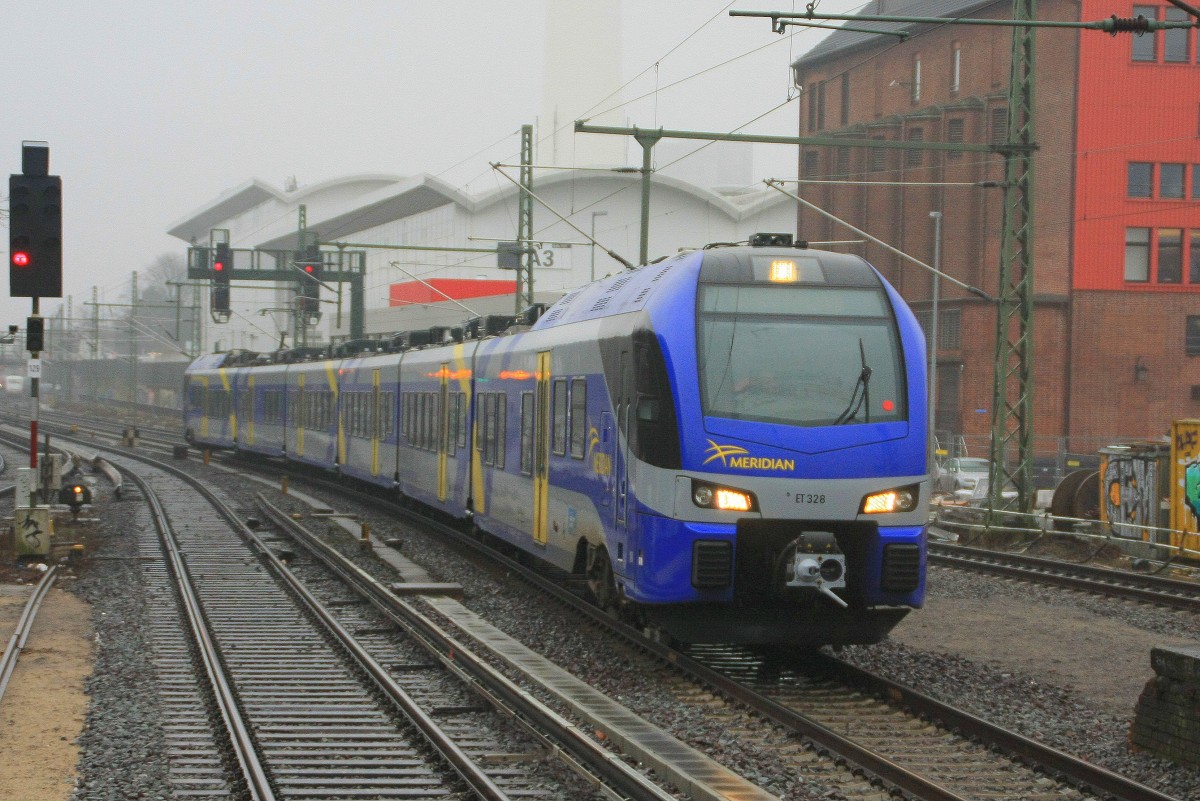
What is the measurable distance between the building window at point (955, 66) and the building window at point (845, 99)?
23.1ft

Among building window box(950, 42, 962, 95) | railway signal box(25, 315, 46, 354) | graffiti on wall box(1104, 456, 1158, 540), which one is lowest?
graffiti on wall box(1104, 456, 1158, 540)

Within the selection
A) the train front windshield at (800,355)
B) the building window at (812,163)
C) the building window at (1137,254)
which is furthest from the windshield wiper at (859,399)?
the building window at (812,163)

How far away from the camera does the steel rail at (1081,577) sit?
16.6m

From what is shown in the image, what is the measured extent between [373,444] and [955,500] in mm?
15702

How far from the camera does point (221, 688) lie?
36.6 feet

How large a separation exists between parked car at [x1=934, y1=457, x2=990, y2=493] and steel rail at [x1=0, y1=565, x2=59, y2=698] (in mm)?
25928

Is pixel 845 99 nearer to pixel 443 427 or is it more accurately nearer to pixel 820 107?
pixel 820 107

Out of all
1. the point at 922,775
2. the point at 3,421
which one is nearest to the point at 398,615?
the point at 922,775

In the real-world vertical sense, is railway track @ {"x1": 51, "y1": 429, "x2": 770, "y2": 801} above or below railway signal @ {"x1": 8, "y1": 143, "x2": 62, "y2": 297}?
below

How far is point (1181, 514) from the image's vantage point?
70.9 feet

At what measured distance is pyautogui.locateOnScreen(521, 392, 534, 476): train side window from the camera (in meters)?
15.8

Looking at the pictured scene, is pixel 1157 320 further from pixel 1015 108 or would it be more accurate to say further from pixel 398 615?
pixel 398 615

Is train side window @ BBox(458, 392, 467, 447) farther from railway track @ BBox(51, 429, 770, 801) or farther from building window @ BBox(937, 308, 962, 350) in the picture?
building window @ BBox(937, 308, 962, 350)

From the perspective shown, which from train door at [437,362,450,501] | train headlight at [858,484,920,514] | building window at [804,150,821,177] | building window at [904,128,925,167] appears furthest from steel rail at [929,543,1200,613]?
building window at [804,150,821,177]
